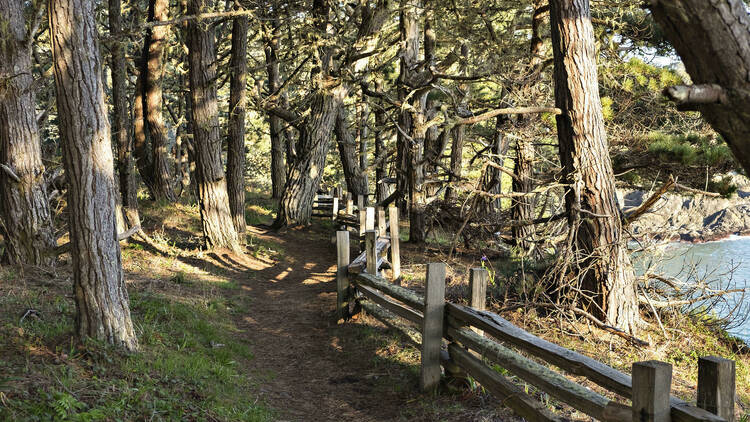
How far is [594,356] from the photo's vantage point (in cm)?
698

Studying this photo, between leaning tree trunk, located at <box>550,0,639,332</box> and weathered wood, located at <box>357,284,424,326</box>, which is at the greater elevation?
leaning tree trunk, located at <box>550,0,639,332</box>

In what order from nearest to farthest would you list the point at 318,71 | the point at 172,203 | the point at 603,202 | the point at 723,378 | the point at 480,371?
the point at 723,378
the point at 480,371
the point at 603,202
the point at 318,71
the point at 172,203

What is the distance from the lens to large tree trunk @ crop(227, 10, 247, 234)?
15.2m

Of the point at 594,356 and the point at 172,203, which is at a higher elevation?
the point at 172,203

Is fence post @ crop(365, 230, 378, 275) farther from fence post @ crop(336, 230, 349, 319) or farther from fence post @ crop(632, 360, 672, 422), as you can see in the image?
fence post @ crop(632, 360, 672, 422)

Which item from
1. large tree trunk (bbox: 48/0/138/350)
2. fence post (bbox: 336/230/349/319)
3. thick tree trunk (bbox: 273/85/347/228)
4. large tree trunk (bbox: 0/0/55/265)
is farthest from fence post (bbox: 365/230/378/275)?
thick tree trunk (bbox: 273/85/347/228)

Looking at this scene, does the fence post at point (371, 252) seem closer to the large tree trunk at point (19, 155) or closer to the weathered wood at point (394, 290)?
the weathered wood at point (394, 290)

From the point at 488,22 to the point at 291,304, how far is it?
312 inches

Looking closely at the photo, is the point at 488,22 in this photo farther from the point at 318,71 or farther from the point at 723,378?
the point at 723,378

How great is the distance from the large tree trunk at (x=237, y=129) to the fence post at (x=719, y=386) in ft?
43.5

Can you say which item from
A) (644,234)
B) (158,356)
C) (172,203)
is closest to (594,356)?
(644,234)

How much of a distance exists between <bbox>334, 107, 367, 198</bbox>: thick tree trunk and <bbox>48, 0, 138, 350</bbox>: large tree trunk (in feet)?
45.1

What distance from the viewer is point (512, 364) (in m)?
4.80

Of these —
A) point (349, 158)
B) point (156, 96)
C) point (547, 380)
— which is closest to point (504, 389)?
point (547, 380)
